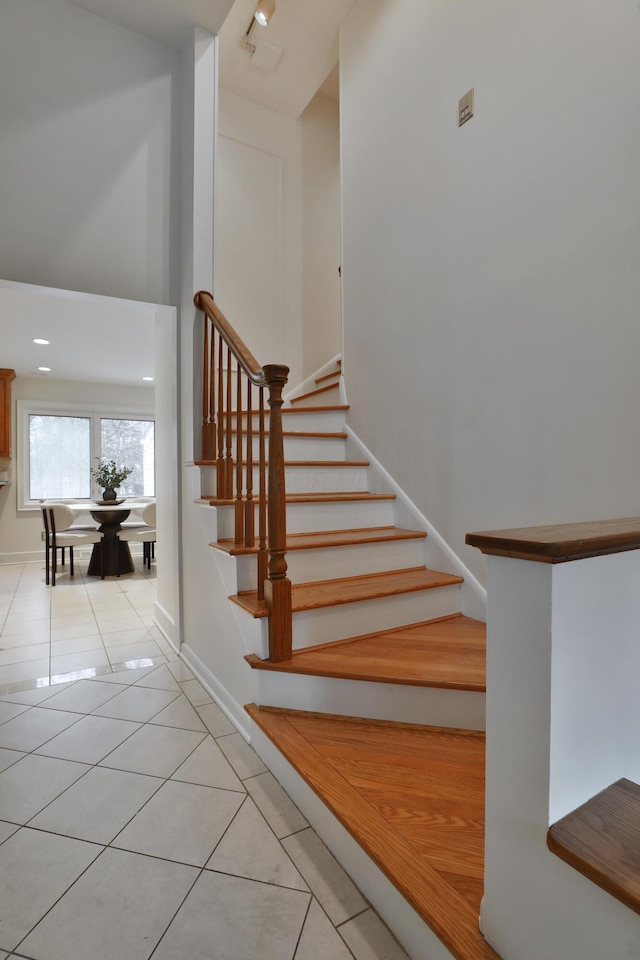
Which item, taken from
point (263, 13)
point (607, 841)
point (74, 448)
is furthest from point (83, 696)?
point (74, 448)

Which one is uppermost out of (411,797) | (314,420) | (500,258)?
(500,258)

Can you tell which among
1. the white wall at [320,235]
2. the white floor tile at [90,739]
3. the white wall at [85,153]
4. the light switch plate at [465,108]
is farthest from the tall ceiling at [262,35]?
the white floor tile at [90,739]

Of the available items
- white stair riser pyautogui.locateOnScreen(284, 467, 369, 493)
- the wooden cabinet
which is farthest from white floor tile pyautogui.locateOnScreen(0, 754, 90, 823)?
Answer: the wooden cabinet

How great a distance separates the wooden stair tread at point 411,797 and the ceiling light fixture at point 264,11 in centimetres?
404

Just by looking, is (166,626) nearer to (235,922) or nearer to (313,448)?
(313,448)

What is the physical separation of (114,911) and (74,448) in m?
6.72

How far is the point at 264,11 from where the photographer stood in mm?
3047

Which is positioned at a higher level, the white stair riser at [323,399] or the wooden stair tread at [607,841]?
the white stair riser at [323,399]

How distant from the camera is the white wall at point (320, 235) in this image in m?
4.29

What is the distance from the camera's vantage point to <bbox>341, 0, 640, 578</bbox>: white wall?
5.08 feet

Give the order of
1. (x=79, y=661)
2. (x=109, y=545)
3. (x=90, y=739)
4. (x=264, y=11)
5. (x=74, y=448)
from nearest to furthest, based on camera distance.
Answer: (x=90, y=739) < (x=79, y=661) < (x=264, y=11) < (x=109, y=545) < (x=74, y=448)

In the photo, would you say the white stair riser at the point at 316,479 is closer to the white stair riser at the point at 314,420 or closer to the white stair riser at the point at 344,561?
the white stair riser at the point at 314,420

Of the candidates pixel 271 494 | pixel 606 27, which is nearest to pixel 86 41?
pixel 606 27

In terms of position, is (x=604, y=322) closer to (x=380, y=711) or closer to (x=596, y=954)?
(x=380, y=711)
